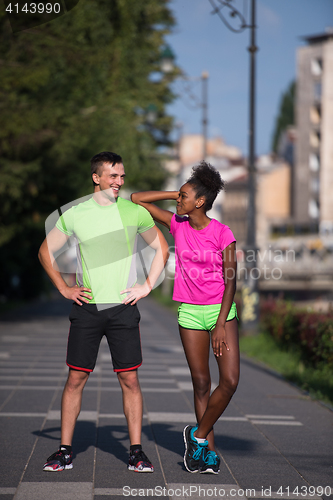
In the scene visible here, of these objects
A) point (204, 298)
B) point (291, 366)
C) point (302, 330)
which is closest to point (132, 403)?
point (204, 298)

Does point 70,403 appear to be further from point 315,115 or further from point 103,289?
point 315,115

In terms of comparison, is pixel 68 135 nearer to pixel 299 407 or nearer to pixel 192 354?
pixel 299 407

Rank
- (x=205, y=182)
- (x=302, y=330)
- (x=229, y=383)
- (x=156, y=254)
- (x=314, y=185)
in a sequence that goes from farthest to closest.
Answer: (x=314, y=185)
(x=302, y=330)
(x=156, y=254)
(x=205, y=182)
(x=229, y=383)

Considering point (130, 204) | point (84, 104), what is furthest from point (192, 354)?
point (84, 104)

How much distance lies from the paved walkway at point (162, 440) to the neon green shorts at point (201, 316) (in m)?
0.99

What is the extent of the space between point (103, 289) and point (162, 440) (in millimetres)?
1799

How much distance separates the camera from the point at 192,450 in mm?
4617

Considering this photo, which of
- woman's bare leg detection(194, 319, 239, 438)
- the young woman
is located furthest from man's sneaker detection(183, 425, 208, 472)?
woman's bare leg detection(194, 319, 239, 438)

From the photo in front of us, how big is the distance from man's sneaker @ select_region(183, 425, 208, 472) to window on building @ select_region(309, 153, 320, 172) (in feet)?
218

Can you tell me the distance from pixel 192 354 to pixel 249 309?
11016mm

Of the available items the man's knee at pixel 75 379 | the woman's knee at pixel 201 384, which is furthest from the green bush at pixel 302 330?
the man's knee at pixel 75 379

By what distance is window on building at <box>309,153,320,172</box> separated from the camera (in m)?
68.9

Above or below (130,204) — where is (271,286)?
below

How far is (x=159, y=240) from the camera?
4762mm
